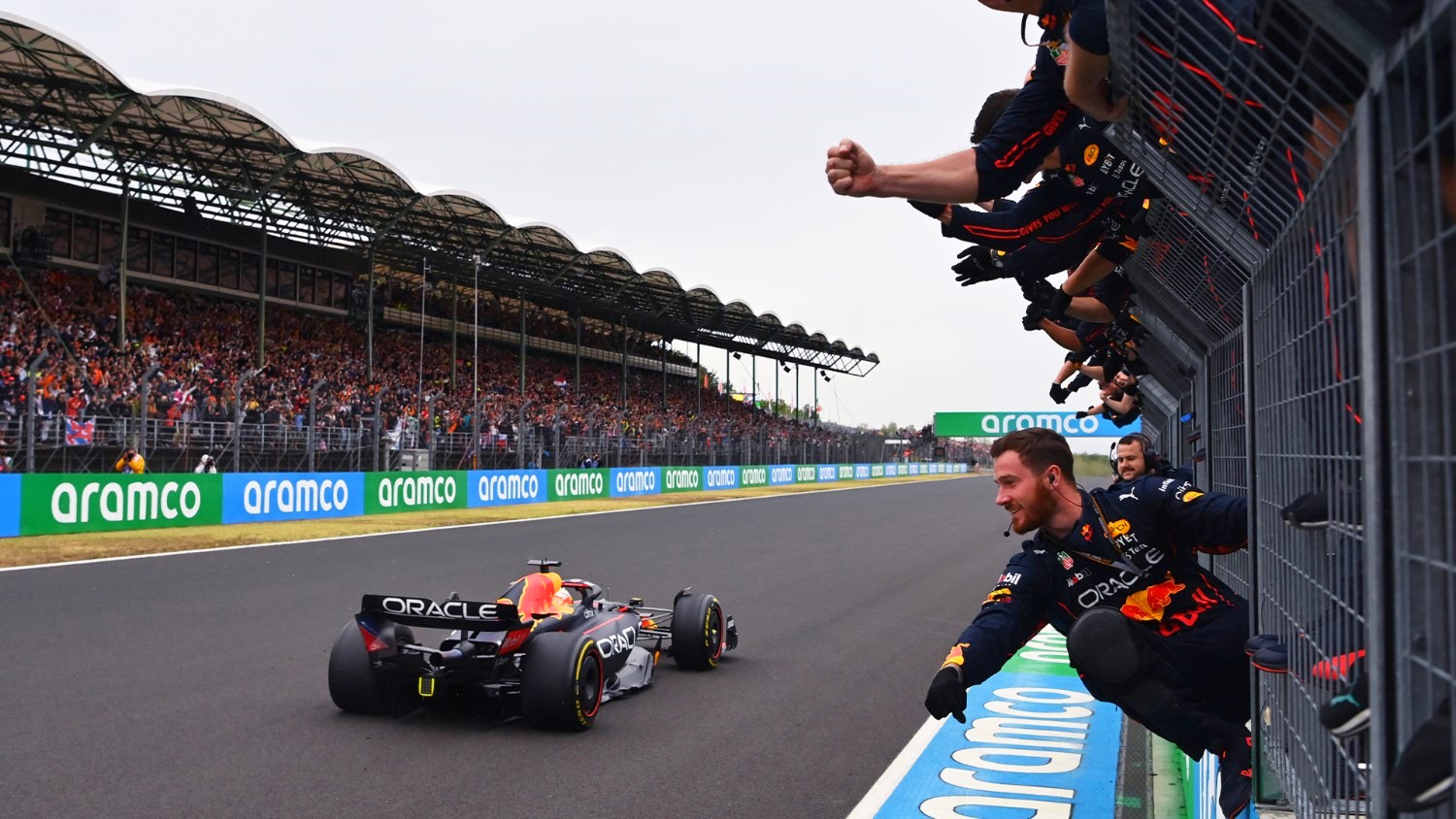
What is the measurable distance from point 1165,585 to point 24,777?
480cm

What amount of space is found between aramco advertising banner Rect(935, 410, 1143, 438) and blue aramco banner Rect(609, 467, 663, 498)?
37.3 ft

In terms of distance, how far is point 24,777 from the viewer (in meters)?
5.07

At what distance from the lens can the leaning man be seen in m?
3.08

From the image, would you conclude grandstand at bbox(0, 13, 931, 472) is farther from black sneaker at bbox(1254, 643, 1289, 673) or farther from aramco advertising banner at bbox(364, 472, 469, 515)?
black sneaker at bbox(1254, 643, 1289, 673)

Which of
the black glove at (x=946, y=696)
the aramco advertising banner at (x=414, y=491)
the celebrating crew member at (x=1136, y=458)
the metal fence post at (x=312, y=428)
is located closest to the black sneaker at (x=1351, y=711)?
the black glove at (x=946, y=696)

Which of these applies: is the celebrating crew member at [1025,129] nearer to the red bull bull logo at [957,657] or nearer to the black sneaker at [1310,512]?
the black sneaker at [1310,512]

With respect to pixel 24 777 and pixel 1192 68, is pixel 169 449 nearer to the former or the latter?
pixel 24 777

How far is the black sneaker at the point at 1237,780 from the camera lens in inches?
116

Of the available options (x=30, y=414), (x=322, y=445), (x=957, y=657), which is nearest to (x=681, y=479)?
(x=322, y=445)

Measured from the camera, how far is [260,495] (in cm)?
2005

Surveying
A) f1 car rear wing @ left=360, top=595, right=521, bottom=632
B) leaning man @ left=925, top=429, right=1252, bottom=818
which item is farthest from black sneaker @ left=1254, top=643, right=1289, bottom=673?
f1 car rear wing @ left=360, top=595, right=521, bottom=632

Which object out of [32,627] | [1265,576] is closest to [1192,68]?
[1265,576]

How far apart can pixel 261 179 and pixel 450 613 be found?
26.4 meters

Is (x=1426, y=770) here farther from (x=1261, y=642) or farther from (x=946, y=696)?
(x=946, y=696)
